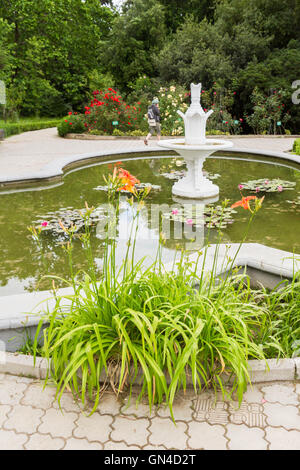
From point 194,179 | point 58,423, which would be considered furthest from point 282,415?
point 194,179

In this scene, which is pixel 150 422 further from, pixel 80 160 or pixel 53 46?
pixel 53 46

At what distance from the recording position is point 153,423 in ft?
8.12

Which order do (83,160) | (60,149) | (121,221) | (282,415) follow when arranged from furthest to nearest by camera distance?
1. (60,149)
2. (83,160)
3. (121,221)
4. (282,415)

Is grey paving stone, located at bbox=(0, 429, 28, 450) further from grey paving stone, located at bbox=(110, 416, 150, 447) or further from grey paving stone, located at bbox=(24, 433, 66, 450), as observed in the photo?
grey paving stone, located at bbox=(110, 416, 150, 447)

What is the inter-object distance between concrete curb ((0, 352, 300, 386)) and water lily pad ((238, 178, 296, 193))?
559 cm

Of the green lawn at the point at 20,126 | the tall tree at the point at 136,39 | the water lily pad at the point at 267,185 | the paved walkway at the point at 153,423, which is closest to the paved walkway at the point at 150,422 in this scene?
the paved walkway at the point at 153,423

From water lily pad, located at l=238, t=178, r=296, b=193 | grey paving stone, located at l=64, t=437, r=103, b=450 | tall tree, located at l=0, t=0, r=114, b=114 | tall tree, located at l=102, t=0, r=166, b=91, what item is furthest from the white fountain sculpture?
tall tree, located at l=0, t=0, r=114, b=114

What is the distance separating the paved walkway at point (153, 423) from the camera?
2322 millimetres

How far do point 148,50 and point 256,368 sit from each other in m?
25.5

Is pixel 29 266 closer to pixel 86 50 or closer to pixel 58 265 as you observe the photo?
pixel 58 265

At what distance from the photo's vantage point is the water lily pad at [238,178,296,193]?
27.0 ft

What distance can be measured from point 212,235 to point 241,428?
358 cm

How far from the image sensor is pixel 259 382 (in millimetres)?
2848

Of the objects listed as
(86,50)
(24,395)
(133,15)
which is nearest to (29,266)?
(24,395)
